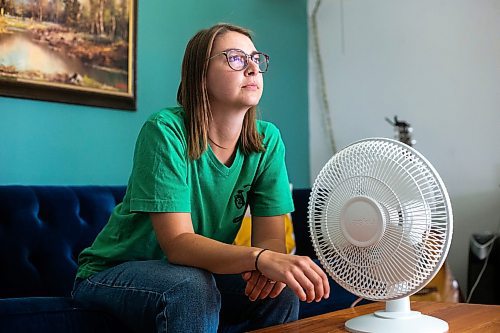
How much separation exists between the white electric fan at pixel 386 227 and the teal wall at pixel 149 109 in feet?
4.29

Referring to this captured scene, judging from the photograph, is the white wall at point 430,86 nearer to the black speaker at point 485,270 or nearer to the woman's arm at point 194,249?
the black speaker at point 485,270

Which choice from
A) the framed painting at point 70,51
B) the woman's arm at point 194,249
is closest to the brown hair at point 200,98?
the woman's arm at point 194,249

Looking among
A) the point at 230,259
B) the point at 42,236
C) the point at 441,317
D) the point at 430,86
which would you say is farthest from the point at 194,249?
the point at 430,86

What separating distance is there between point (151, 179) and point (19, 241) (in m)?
0.74

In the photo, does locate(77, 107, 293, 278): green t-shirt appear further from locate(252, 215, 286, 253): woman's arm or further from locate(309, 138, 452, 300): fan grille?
locate(309, 138, 452, 300): fan grille

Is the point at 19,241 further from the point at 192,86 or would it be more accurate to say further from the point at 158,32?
the point at 158,32

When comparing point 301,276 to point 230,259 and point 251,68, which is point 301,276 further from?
point 251,68

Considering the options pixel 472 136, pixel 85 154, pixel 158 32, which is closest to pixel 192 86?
pixel 85 154

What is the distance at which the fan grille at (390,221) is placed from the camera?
3.57 ft

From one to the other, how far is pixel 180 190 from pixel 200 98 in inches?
9.2

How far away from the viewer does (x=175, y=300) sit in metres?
1.10

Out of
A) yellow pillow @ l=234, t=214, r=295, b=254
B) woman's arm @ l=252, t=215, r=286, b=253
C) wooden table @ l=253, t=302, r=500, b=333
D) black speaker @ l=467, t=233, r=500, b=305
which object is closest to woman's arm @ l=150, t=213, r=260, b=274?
wooden table @ l=253, t=302, r=500, b=333

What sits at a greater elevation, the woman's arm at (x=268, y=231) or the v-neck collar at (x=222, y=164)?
the v-neck collar at (x=222, y=164)

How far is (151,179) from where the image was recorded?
1.25 meters
